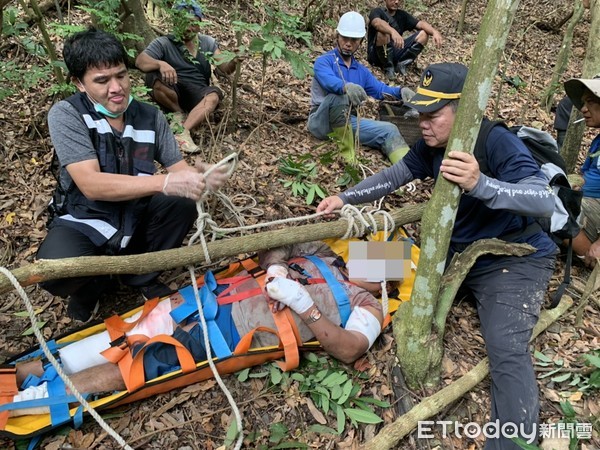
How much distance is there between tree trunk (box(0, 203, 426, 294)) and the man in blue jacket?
6.39 ft

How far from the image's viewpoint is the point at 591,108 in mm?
3846

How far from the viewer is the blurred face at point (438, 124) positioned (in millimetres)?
2898

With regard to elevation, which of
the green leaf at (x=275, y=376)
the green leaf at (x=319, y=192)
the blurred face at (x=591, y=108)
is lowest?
the green leaf at (x=275, y=376)

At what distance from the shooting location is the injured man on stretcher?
2.74 metres

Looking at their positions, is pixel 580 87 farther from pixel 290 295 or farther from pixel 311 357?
pixel 311 357


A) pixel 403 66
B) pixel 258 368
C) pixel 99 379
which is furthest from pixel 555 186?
pixel 403 66

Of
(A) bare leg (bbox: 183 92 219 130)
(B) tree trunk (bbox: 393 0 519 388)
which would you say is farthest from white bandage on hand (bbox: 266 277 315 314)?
(A) bare leg (bbox: 183 92 219 130)

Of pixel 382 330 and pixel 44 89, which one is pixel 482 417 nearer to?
pixel 382 330

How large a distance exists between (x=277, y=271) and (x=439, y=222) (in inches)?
50.1

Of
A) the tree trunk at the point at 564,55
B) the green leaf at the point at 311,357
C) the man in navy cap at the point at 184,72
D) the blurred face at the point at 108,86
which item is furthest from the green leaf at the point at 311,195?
the tree trunk at the point at 564,55

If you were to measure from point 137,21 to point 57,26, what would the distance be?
7.88 feet

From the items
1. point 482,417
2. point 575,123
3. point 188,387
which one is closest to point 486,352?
point 482,417

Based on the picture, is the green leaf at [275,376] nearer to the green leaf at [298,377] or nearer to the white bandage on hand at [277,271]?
the green leaf at [298,377]

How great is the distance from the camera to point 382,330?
125 inches
